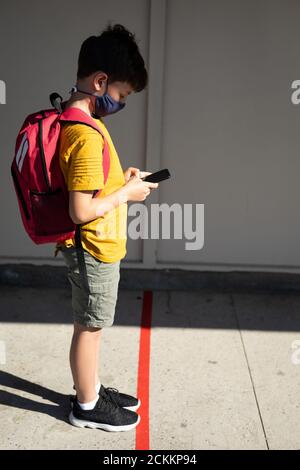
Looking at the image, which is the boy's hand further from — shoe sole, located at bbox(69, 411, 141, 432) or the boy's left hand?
shoe sole, located at bbox(69, 411, 141, 432)

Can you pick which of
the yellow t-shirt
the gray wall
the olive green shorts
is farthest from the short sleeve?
the gray wall

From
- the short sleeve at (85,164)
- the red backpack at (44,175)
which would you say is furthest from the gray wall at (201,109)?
the short sleeve at (85,164)

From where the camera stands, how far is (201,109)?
4262mm

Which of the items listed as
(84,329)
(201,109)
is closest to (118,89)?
(84,329)

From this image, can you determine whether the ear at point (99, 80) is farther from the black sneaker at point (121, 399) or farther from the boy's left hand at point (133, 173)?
the black sneaker at point (121, 399)

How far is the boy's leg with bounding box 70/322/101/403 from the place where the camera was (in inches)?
106

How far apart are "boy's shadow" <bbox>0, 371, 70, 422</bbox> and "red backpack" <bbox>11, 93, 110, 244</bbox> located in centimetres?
108

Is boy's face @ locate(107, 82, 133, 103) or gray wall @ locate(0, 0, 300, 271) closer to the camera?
boy's face @ locate(107, 82, 133, 103)

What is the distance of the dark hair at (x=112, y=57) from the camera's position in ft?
7.61

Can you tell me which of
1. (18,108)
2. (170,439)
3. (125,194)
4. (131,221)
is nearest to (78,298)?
(125,194)

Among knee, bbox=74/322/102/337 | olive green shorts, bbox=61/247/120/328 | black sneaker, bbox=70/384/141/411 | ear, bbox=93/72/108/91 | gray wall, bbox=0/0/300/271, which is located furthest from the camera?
gray wall, bbox=0/0/300/271

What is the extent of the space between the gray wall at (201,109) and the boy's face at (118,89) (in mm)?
1820

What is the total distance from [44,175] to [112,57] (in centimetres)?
57
